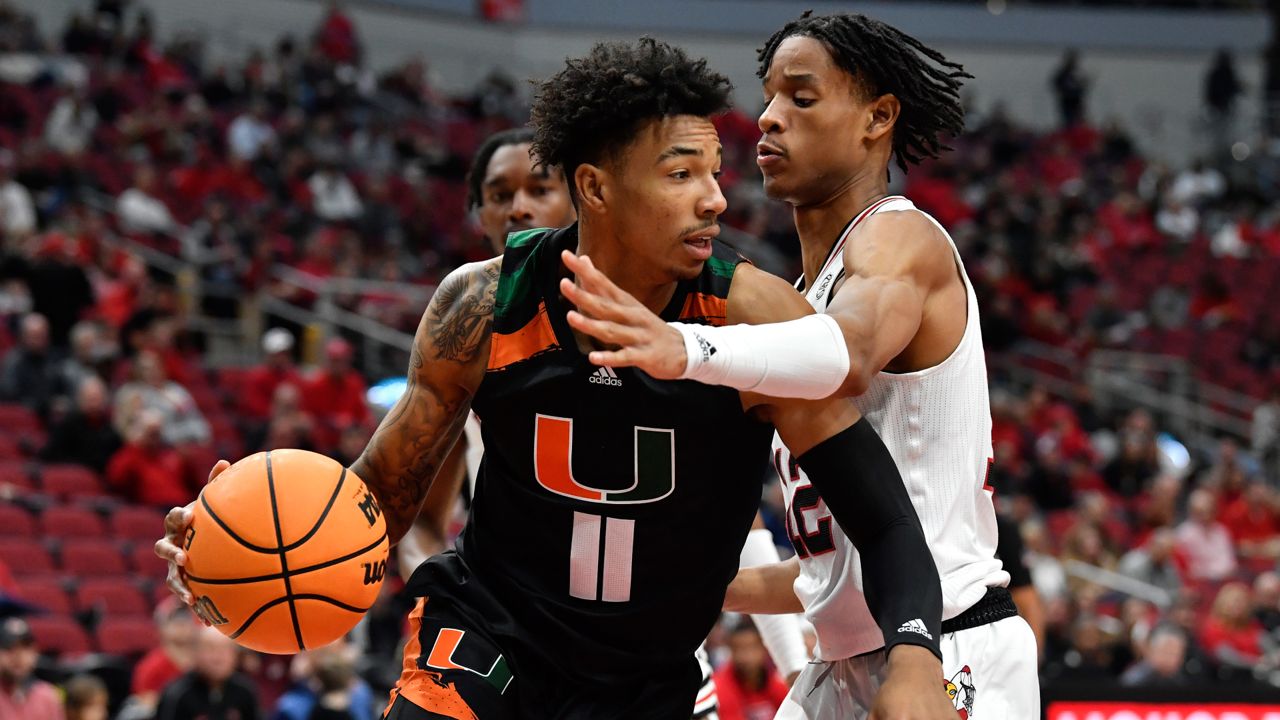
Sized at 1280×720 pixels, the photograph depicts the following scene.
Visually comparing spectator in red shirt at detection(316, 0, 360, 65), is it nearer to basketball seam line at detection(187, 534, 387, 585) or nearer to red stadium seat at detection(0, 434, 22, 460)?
red stadium seat at detection(0, 434, 22, 460)

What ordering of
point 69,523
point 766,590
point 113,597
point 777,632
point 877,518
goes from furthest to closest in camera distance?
point 69,523, point 113,597, point 777,632, point 766,590, point 877,518

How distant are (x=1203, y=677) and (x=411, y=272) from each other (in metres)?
9.80

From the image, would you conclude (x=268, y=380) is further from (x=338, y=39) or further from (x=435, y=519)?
(x=338, y=39)

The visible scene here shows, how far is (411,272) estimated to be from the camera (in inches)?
667

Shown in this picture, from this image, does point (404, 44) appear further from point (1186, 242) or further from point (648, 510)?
point (648, 510)

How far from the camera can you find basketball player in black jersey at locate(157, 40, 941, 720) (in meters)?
3.33

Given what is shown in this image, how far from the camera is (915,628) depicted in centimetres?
306

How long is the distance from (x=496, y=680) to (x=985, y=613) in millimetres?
1164

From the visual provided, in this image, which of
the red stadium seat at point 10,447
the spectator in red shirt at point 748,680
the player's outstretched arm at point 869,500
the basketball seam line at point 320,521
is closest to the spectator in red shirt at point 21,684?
the spectator in red shirt at point 748,680

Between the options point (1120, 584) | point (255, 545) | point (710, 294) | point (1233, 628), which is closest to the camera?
point (255, 545)

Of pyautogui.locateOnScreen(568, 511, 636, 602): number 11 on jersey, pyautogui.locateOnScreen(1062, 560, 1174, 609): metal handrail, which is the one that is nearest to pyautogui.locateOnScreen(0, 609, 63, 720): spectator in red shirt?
pyautogui.locateOnScreen(568, 511, 636, 602): number 11 on jersey

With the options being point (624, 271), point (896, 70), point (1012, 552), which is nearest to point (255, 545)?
point (624, 271)

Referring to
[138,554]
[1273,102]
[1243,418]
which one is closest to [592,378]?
[138,554]

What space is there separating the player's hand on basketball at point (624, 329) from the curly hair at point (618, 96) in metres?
0.61
